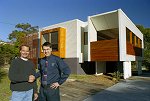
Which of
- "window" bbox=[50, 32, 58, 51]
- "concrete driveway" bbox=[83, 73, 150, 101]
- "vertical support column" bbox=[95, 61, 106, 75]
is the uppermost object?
"window" bbox=[50, 32, 58, 51]

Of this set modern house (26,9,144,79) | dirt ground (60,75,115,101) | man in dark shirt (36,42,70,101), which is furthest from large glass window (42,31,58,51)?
man in dark shirt (36,42,70,101)

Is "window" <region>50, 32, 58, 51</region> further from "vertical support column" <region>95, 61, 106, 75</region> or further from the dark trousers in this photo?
the dark trousers

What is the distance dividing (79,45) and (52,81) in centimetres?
1411

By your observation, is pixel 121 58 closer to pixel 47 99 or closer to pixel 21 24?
pixel 47 99

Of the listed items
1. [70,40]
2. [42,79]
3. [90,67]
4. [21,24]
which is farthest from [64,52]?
[21,24]

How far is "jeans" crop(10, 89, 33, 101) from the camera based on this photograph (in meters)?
3.58

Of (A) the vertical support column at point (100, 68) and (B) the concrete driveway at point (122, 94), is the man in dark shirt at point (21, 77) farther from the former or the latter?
(A) the vertical support column at point (100, 68)

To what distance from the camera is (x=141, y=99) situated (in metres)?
8.12

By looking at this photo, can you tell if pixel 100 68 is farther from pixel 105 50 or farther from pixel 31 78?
pixel 31 78

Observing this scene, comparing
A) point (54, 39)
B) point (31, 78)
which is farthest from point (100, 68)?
point (31, 78)

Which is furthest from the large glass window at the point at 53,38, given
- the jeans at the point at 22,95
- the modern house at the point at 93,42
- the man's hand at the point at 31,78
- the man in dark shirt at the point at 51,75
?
the man's hand at the point at 31,78

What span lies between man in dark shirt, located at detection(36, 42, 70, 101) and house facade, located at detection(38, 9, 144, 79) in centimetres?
1112

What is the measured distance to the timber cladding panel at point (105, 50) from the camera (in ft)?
48.7

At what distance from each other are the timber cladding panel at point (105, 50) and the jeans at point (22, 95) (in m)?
11.6
